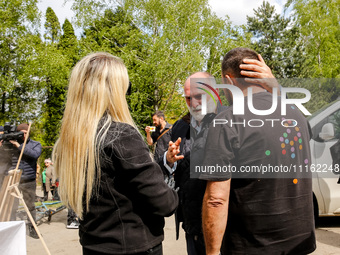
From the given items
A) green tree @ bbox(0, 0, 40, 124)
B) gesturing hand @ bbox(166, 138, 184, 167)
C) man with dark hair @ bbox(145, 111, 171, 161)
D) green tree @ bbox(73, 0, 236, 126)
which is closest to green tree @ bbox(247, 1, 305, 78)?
green tree @ bbox(73, 0, 236, 126)

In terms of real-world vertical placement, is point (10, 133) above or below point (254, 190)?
above

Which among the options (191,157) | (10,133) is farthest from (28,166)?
(191,157)

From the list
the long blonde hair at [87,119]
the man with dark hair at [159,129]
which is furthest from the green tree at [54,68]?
the long blonde hair at [87,119]

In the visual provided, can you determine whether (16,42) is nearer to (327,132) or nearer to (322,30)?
(322,30)

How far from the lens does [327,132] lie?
512cm

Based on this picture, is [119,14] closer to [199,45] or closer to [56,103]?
[199,45]

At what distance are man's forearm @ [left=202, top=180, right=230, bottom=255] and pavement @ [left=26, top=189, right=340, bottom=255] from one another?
3.30 m

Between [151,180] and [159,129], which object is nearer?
[151,180]

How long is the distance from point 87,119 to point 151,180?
424 mm

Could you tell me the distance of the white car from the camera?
505cm

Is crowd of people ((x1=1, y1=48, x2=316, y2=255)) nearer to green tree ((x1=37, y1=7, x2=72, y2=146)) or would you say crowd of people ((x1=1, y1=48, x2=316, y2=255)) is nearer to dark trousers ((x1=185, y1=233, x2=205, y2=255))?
dark trousers ((x1=185, y1=233, x2=205, y2=255))

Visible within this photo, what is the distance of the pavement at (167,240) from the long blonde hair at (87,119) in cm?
353

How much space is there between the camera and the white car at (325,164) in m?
5.05

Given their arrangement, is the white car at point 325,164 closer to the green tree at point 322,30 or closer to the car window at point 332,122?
the car window at point 332,122
